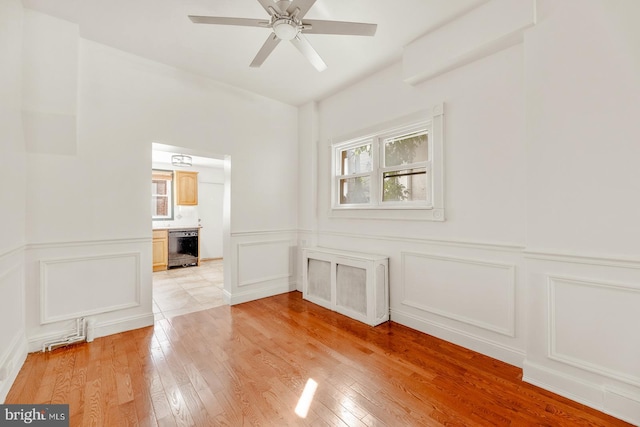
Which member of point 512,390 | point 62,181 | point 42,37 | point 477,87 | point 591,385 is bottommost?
point 512,390

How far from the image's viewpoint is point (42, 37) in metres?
2.44

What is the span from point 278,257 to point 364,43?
10.1ft

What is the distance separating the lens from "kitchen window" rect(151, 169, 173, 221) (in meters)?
6.57

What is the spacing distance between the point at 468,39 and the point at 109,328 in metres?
4.48

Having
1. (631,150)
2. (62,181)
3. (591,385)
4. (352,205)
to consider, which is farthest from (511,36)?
(62,181)

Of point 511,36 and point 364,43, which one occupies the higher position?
point 364,43

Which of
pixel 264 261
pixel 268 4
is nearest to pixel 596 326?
pixel 268 4

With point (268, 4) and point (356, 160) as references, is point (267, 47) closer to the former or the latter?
point (268, 4)

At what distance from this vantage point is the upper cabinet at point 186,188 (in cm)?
665

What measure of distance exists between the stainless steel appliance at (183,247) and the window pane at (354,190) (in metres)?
4.24

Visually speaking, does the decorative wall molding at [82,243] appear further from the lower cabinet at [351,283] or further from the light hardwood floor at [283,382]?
the lower cabinet at [351,283]

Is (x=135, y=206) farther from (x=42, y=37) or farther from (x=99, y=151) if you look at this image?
(x=42, y=37)

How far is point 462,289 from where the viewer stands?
261 cm

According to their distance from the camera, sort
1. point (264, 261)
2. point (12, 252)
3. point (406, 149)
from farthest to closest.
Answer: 1. point (264, 261)
2. point (406, 149)
3. point (12, 252)
